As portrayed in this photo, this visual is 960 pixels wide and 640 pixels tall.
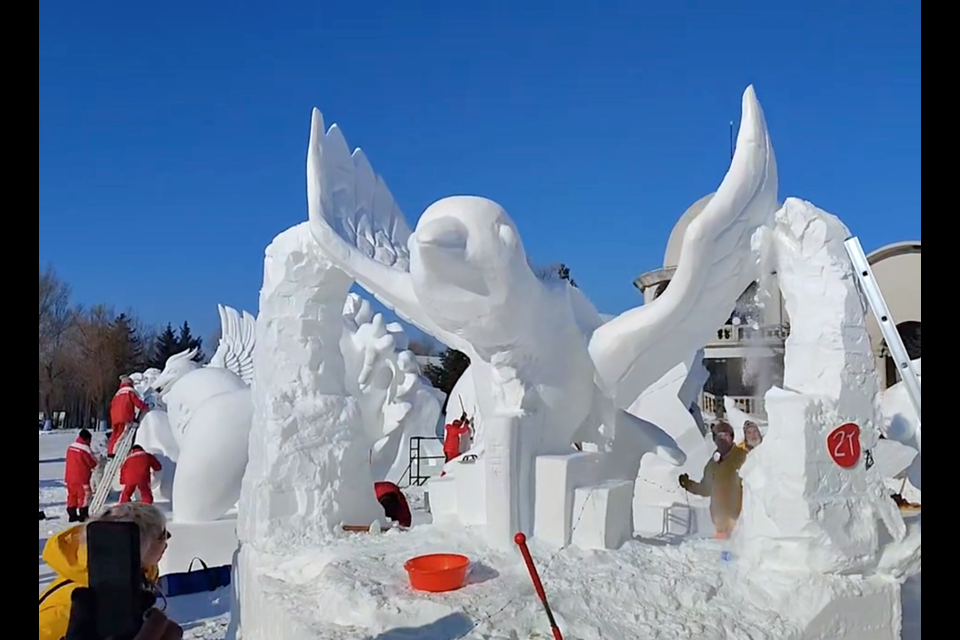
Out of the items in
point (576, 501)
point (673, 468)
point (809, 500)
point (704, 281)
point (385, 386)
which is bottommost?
point (673, 468)

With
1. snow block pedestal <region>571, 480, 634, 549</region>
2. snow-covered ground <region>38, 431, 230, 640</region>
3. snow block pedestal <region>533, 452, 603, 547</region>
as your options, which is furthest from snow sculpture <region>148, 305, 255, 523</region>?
snow block pedestal <region>571, 480, 634, 549</region>

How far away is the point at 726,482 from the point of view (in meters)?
6.52

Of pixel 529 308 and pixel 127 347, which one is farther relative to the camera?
pixel 127 347

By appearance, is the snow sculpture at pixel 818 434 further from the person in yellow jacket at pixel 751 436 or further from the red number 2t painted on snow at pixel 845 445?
the person in yellow jacket at pixel 751 436

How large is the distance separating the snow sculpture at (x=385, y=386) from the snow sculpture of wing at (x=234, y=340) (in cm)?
196

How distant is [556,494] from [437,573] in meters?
1.16

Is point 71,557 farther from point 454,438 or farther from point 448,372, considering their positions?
point 448,372

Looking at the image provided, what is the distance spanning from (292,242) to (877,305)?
168 inches

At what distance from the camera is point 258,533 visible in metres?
6.00

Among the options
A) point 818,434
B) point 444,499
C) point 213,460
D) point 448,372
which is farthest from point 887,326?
point 448,372

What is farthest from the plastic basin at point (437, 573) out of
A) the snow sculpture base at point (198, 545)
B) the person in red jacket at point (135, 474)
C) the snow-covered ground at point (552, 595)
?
the person in red jacket at point (135, 474)

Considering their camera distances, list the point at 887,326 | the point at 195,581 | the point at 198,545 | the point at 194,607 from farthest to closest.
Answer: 1. the point at 198,545
2. the point at 195,581
3. the point at 194,607
4. the point at 887,326
